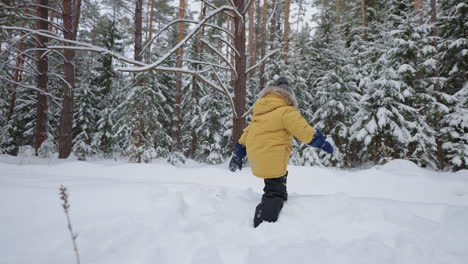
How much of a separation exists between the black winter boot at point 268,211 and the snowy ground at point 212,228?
3.7 inches

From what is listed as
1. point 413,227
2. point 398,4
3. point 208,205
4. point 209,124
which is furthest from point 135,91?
point 398,4

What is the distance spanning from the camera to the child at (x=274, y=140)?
8.04 ft

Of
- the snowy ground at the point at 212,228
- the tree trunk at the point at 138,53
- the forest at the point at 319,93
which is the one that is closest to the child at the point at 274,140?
the snowy ground at the point at 212,228

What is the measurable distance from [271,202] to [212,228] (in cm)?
67

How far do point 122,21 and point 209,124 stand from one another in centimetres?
1081

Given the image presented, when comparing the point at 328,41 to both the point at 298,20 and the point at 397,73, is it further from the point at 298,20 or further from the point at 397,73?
the point at 298,20

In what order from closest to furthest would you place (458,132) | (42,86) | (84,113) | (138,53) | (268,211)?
1. (268,211)
2. (42,86)
3. (458,132)
4. (138,53)
5. (84,113)

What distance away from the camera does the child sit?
8.04ft

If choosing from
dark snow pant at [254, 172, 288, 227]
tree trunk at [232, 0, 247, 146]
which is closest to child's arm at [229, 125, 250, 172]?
dark snow pant at [254, 172, 288, 227]

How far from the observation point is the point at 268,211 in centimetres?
239

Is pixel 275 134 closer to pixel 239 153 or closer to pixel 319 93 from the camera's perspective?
pixel 239 153

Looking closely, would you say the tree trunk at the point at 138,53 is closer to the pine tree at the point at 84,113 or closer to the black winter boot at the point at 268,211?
the pine tree at the point at 84,113

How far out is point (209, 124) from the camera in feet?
49.9

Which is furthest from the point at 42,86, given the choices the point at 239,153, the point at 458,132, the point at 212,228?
the point at 458,132
